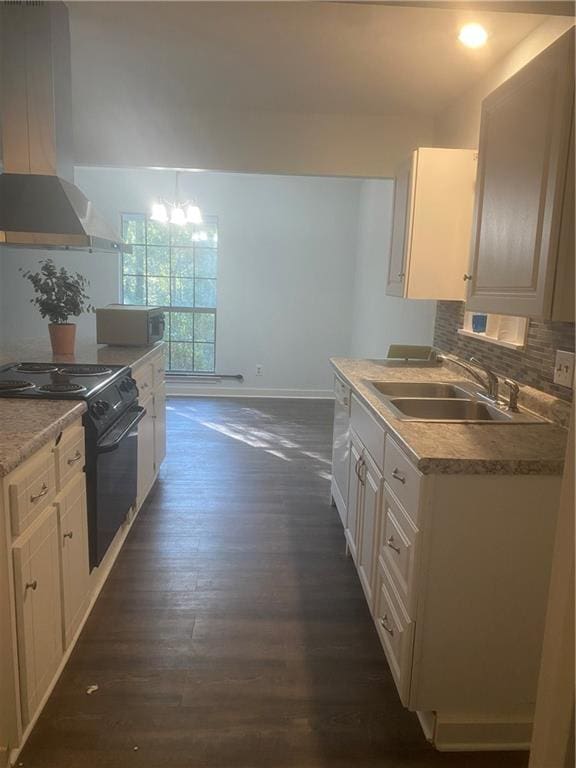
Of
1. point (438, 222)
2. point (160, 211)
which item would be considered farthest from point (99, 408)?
point (160, 211)

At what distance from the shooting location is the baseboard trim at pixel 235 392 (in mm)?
6375

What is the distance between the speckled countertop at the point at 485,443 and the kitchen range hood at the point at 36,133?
163 centimetres

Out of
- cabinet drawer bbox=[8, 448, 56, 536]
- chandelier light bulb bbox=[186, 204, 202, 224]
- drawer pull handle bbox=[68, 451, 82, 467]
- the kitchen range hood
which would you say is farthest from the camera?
chandelier light bulb bbox=[186, 204, 202, 224]

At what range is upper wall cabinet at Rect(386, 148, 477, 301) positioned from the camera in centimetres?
260

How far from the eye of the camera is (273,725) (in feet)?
5.49

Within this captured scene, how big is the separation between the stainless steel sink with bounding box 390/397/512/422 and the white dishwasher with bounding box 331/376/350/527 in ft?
1.35

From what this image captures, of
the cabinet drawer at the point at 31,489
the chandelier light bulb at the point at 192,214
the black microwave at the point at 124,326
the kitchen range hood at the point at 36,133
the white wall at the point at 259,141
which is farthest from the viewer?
the chandelier light bulb at the point at 192,214

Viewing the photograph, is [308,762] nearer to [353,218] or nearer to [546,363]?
[546,363]

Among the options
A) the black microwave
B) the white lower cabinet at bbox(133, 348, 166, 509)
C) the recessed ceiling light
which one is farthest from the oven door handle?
the recessed ceiling light

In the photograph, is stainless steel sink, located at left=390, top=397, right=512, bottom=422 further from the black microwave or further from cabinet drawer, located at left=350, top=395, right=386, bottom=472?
the black microwave

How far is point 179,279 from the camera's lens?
20.7 ft

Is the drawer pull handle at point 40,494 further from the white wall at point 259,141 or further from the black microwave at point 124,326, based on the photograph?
the white wall at point 259,141

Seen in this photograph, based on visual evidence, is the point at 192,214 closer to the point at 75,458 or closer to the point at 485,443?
the point at 75,458

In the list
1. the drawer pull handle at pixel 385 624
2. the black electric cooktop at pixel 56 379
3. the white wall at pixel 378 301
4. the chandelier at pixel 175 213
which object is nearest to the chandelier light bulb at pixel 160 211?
the chandelier at pixel 175 213
